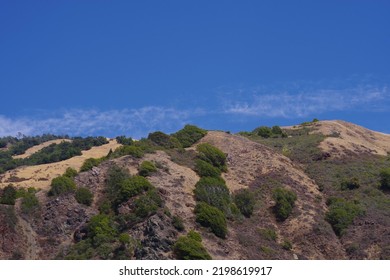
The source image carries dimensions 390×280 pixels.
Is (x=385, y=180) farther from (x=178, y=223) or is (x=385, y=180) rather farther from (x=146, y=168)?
(x=178, y=223)

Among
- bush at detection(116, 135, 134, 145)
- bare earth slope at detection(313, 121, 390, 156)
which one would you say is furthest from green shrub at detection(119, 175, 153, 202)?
bush at detection(116, 135, 134, 145)

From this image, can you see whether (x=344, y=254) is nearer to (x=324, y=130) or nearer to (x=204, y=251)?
(x=204, y=251)

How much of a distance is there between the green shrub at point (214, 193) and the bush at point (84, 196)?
31.4ft

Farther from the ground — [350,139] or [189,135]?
[350,139]

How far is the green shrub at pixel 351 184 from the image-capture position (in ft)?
235

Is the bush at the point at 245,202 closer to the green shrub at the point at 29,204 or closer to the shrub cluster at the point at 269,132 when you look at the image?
the green shrub at the point at 29,204

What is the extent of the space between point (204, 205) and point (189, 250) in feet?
29.7

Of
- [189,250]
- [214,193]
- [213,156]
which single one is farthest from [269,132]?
[189,250]

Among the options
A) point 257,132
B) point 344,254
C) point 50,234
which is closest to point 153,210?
point 50,234

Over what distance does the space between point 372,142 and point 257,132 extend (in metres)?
17.4

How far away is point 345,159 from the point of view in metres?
80.9

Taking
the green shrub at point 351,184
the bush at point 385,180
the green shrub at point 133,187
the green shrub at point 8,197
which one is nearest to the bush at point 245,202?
the green shrub at point 133,187

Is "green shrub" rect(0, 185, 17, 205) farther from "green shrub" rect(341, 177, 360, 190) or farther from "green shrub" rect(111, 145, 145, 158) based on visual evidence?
"green shrub" rect(341, 177, 360, 190)

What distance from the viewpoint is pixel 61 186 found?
60.3 meters
